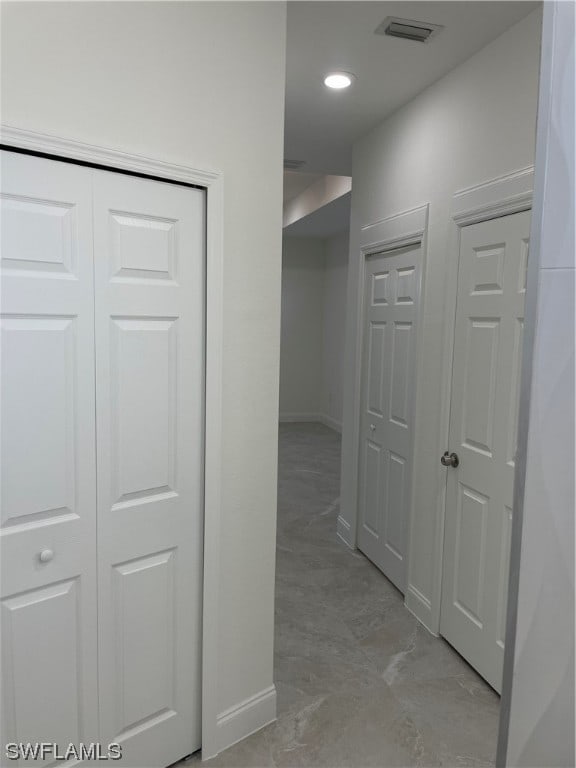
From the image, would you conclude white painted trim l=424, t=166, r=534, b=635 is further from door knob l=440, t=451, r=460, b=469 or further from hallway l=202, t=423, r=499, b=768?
hallway l=202, t=423, r=499, b=768

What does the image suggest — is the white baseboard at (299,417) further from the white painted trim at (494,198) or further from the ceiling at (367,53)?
the white painted trim at (494,198)

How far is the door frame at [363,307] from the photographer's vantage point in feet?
10.1

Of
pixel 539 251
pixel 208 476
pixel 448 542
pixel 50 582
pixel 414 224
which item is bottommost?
pixel 448 542

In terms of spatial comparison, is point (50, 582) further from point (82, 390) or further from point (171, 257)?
point (171, 257)

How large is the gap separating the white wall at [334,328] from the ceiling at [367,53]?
166 inches

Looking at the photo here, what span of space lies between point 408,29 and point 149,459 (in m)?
1.98

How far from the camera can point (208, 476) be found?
75.9 inches

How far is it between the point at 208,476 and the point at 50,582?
1.83ft

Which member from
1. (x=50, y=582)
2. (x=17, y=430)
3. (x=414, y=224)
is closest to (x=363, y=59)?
(x=414, y=224)

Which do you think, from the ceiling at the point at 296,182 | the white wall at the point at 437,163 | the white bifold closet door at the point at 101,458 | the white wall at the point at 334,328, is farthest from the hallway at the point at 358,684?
the white wall at the point at 334,328

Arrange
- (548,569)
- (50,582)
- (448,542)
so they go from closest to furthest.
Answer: (548,569) < (50,582) < (448,542)

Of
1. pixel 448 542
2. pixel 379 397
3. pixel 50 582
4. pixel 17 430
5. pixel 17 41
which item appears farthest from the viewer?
pixel 379 397

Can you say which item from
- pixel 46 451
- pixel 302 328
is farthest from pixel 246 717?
pixel 302 328

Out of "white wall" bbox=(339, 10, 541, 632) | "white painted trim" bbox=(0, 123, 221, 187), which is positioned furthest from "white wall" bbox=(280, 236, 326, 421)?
"white painted trim" bbox=(0, 123, 221, 187)
